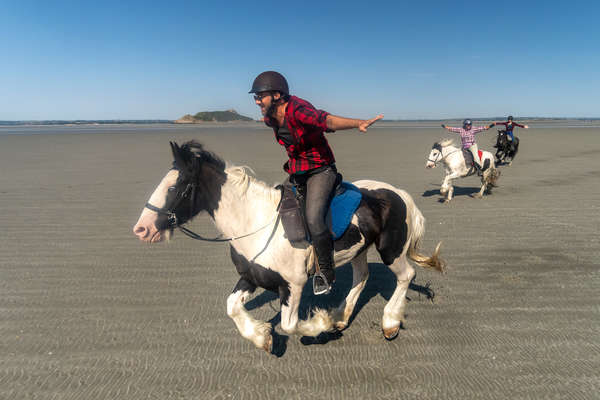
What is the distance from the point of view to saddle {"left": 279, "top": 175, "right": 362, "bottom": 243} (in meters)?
3.37

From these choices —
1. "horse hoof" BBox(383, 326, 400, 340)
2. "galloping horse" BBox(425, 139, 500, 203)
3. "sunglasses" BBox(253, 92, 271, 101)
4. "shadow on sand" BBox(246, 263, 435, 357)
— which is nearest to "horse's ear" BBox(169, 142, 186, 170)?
"sunglasses" BBox(253, 92, 271, 101)

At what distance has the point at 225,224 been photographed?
11.3 ft

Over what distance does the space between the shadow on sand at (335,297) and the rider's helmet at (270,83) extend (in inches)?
102

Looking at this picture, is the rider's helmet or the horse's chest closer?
the rider's helmet

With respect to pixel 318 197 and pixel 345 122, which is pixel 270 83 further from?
pixel 318 197

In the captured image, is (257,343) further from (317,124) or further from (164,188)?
(317,124)

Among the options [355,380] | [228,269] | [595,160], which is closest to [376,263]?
[228,269]

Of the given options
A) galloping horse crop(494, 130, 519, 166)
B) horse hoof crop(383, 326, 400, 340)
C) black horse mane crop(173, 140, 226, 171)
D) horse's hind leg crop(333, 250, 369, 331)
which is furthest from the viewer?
galloping horse crop(494, 130, 519, 166)

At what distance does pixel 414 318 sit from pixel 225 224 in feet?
8.97

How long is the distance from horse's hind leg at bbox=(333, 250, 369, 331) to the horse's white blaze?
90.1 inches

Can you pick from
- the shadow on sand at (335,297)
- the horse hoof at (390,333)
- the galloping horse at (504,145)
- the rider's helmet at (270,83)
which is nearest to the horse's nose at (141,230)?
the rider's helmet at (270,83)

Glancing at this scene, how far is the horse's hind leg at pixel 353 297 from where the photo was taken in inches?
171

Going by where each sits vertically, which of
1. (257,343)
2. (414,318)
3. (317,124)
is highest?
(317,124)

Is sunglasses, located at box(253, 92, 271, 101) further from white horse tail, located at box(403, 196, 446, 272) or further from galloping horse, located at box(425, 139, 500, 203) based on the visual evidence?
galloping horse, located at box(425, 139, 500, 203)
